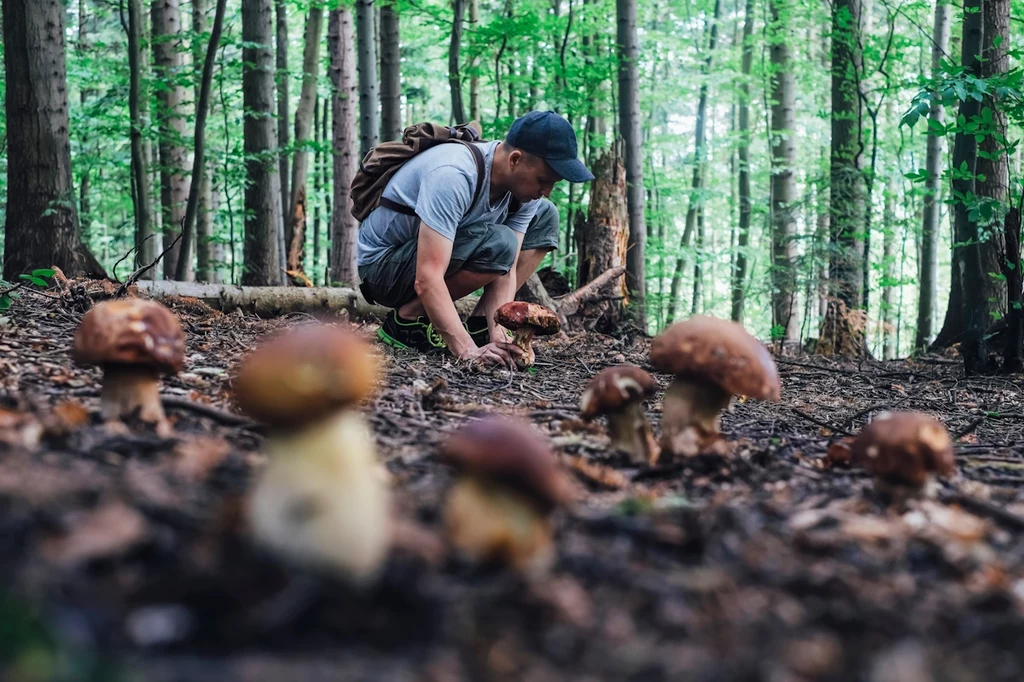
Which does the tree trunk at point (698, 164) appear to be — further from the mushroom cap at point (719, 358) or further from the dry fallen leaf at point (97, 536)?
the dry fallen leaf at point (97, 536)

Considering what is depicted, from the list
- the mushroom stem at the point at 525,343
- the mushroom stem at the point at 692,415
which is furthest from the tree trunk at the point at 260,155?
the mushroom stem at the point at 692,415

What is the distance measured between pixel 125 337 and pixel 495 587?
1.65 metres

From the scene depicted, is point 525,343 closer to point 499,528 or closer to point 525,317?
point 525,317

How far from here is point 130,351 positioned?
2469mm

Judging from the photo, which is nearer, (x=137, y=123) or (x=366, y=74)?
(x=137, y=123)

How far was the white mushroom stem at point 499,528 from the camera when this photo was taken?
1.54 meters

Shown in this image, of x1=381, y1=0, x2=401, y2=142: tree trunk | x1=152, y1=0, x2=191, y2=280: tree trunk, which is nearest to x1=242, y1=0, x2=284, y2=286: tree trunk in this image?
x1=152, y1=0, x2=191, y2=280: tree trunk

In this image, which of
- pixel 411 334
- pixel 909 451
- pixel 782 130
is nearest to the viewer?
pixel 909 451

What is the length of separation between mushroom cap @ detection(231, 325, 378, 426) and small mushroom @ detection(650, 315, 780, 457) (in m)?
1.52

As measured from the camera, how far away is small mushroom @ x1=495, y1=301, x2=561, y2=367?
5.49 meters

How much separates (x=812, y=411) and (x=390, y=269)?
11.2ft

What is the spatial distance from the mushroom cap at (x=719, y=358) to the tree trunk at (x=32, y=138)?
639 cm

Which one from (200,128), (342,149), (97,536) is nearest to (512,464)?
(97,536)

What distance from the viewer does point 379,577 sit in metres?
1.44
